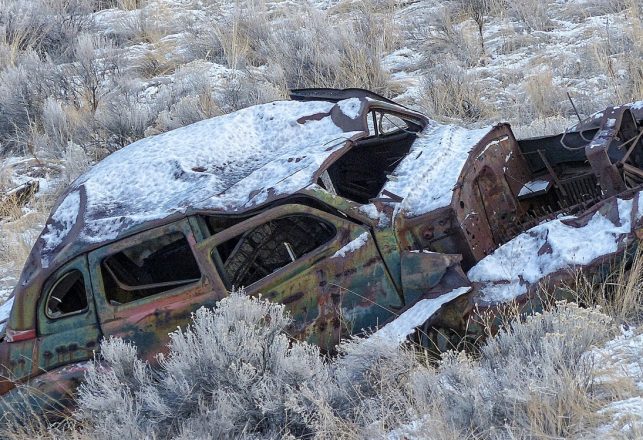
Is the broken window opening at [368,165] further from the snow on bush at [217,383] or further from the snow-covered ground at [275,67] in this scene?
the snow-covered ground at [275,67]

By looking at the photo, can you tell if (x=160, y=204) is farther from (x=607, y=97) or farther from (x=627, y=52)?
(x=627, y=52)

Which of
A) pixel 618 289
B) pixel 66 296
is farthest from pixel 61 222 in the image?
pixel 618 289

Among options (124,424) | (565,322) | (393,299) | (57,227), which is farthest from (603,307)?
(57,227)

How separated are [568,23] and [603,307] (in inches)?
284

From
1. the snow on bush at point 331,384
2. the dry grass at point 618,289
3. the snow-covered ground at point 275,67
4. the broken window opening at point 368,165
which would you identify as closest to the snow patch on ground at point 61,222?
the snow on bush at point 331,384

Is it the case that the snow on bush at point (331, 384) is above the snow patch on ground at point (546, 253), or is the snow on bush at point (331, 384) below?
below

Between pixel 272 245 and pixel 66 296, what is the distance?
1451 millimetres

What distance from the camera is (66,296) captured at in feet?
19.2

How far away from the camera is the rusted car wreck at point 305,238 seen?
5.07 m

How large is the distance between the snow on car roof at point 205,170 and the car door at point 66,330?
0.52 feet

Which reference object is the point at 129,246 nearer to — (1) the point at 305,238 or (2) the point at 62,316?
(2) the point at 62,316

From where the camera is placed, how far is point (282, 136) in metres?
6.08

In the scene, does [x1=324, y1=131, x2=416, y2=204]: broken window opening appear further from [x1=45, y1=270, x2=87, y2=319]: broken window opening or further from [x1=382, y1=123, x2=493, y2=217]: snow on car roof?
[x1=45, y1=270, x2=87, y2=319]: broken window opening

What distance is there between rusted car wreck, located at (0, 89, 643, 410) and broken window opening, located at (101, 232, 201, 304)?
0.07 feet
